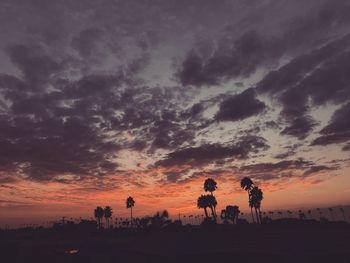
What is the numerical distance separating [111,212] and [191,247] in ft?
411

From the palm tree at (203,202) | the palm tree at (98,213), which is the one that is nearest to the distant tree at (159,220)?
the palm tree at (203,202)

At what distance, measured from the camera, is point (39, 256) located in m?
51.4

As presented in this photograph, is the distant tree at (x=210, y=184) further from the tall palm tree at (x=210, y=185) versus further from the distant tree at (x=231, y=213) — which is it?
the distant tree at (x=231, y=213)

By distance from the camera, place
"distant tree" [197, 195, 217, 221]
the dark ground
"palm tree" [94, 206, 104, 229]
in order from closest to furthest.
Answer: the dark ground < "distant tree" [197, 195, 217, 221] < "palm tree" [94, 206, 104, 229]

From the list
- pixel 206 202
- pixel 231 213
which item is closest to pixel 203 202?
pixel 206 202

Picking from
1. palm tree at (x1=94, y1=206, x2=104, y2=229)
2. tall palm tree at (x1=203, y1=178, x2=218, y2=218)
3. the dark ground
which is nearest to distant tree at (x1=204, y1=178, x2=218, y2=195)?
tall palm tree at (x1=203, y1=178, x2=218, y2=218)

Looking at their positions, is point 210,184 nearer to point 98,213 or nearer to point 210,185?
point 210,185

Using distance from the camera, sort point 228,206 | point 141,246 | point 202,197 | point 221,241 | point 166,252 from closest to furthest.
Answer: point 166,252
point 221,241
point 141,246
point 202,197
point 228,206

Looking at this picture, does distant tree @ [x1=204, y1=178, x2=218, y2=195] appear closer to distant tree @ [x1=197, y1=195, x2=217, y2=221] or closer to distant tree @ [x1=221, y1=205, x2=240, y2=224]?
distant tree @ [x1=197, y1=195, x2=217, y2=221]

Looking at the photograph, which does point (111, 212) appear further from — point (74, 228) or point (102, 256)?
point (102, 256)

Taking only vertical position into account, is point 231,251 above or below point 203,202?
below

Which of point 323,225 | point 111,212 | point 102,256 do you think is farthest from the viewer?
point 111,212

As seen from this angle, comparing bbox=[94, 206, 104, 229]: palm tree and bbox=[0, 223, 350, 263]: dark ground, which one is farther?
bbox=[94, 206, 104, 229]: palm tree

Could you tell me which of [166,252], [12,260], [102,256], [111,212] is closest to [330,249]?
[166,252]
